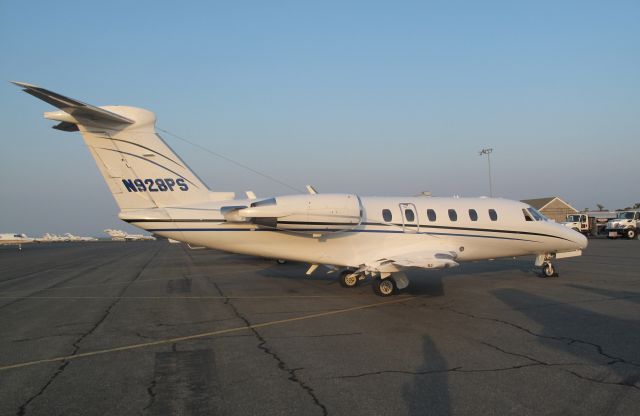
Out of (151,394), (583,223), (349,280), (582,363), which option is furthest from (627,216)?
(151,394)

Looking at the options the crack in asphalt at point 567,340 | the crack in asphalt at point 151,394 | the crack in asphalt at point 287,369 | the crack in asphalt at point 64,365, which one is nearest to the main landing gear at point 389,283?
the crack in asphalt at point 567,340

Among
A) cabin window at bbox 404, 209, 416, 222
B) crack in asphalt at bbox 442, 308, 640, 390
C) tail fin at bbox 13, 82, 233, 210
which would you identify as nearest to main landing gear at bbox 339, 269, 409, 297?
cabin window at bbox 404, 209, 416, 222

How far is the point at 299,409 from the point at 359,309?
6047 millimetres

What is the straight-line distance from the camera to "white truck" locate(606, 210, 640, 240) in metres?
41.5

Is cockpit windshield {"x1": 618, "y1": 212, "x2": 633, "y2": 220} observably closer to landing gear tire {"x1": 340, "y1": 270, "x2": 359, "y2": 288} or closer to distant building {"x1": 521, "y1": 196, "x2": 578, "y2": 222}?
distant building {"x1": 521, "y1": 196, "x2": 578, "y2": 222}

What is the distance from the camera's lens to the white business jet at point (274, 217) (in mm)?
12000

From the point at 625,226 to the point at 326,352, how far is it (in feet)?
144

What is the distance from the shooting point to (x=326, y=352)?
7.09 meters

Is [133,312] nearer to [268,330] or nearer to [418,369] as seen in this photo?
[268,330]

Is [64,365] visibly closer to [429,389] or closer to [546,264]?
[429,389]

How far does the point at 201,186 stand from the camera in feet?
44.1

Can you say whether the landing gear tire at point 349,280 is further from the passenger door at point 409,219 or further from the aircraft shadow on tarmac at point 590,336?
the aircraft shadow on tarmac at point 590,336

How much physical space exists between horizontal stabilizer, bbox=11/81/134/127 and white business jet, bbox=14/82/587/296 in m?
0.03

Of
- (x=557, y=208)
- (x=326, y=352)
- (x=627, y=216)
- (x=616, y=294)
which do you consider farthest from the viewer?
(x=557, y=208)
